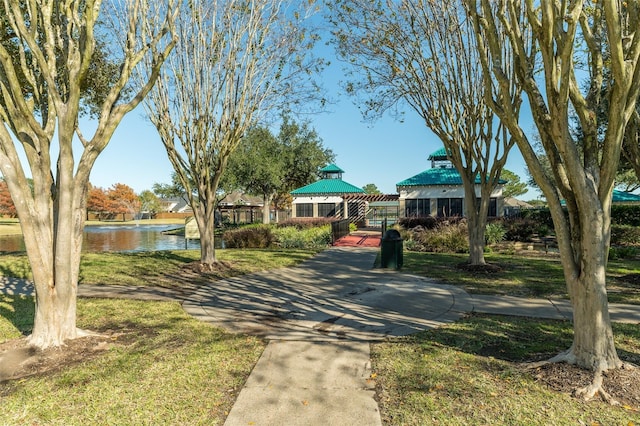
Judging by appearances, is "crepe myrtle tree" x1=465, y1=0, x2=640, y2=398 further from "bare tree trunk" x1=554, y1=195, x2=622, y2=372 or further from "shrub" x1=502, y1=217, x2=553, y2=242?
"shrub" x1=502, y1=217, x2=553, y2=242

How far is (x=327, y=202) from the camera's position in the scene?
31469 millimetres

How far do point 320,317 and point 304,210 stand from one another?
85.8 ft

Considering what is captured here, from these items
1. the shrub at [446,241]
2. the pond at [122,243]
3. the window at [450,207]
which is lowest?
the pond at [122,243]

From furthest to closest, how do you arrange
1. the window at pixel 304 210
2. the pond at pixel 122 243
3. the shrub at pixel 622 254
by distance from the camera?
1. the window at pixel 304 210
2. the pond at pixel 122 243
3. the shrub at pixel 622 254

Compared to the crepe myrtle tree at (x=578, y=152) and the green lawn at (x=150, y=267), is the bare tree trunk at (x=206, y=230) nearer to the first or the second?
the green lawn at (x=150, y=267)

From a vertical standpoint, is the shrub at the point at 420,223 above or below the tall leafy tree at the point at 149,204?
below

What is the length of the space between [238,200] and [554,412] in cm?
5795

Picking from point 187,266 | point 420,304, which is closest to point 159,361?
point 420,304

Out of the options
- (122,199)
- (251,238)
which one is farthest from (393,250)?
(122,199)

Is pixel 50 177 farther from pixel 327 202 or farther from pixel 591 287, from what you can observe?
pixel 327 202

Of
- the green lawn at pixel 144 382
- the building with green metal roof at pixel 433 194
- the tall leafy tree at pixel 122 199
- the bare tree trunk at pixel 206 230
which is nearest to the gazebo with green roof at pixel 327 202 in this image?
the building with green metal roof at pixel 433 194

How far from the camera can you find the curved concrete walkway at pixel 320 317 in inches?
127

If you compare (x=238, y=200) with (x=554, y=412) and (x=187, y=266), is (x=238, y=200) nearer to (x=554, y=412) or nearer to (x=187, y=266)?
(x=187, y=266)

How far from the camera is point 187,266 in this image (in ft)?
36.4
